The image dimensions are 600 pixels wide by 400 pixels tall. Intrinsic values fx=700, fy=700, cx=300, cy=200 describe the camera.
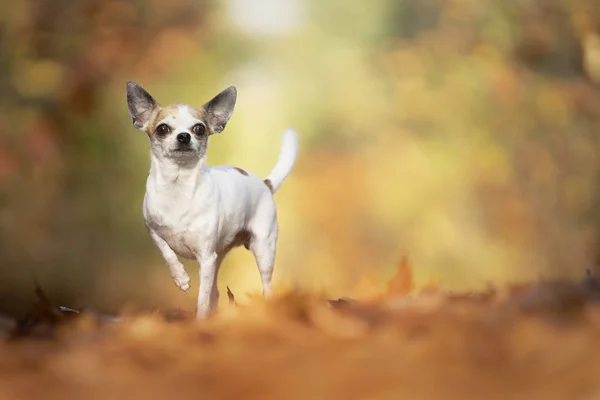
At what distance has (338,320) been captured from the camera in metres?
1.49

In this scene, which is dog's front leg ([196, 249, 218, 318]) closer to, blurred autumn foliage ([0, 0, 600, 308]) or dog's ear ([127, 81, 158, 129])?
dog's ear ([127, 81, 158, 129])

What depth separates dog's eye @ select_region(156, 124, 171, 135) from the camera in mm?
1878

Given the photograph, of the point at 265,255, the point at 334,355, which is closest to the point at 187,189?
the point at 265,255

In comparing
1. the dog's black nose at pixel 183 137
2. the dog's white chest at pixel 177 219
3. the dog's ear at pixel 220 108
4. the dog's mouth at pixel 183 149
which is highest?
the dog's ear at pixel 220 108

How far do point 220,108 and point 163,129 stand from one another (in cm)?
21

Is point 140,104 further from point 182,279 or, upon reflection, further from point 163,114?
point 182,279

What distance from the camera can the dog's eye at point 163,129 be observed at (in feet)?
6.16

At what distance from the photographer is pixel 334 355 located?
4.24ft

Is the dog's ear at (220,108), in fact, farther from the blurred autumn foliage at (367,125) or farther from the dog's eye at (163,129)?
the blurred autumn foliage at (367,125)

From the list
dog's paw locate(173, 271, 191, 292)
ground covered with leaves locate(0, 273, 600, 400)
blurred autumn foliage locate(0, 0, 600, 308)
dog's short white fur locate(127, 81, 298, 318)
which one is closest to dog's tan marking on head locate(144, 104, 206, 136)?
dog's short white fur locate(127, 81, 298, 318)

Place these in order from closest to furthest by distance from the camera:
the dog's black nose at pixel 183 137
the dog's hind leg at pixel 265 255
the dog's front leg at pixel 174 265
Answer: the dog's black nose at pixel 183 137, the dog's front leg at pixel 174 265, the dog's hind leg at pixel 265 255

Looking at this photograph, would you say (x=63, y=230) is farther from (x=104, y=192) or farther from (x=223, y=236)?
(x=223, y=236)

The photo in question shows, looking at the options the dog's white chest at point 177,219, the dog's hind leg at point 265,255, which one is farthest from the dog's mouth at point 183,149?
the dog's hind leg at point 265,255

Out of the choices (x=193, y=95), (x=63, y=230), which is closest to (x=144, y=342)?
(x=63, y=230)
